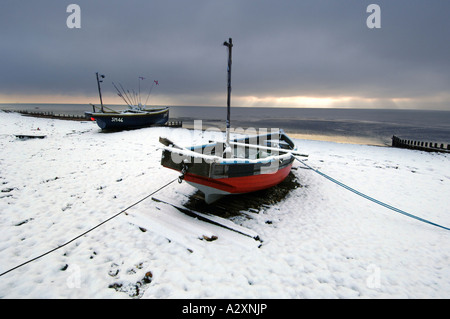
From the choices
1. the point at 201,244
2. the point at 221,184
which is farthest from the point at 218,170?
the point at 201,244

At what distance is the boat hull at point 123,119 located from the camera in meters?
19.0

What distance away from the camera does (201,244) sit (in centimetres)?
444

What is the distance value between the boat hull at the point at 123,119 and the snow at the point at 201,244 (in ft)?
39.6

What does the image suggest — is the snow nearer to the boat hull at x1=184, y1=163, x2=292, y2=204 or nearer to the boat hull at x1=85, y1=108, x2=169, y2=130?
the boat hull at x1=184, y1=163, x2=292, y2=204

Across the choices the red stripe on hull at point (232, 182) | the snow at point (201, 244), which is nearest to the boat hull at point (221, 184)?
the red stripe on hull at point (232, 182)

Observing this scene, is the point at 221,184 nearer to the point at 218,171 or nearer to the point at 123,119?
the point at 218,171

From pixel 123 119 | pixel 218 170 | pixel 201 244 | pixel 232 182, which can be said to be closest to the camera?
pixel 201 244

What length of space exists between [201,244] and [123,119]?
19.7 m

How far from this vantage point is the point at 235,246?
448cm

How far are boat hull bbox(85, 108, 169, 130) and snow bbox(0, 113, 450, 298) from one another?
1206 centimetres

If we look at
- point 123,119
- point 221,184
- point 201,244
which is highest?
point 123,119

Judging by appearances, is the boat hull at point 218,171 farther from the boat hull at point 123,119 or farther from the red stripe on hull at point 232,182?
the boat hull at point 123,119

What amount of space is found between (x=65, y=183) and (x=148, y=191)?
325cm
